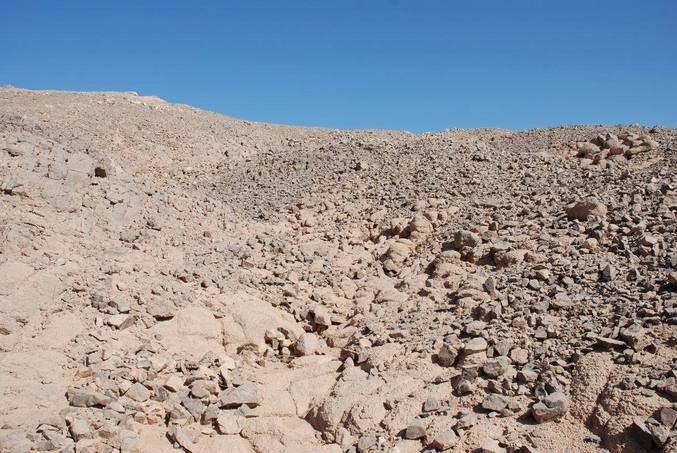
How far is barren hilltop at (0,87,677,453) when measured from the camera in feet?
16.6

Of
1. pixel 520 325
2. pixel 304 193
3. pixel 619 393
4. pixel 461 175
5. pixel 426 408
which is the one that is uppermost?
pixel 461 175

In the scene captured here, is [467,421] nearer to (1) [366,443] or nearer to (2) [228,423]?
(1) [366,443]

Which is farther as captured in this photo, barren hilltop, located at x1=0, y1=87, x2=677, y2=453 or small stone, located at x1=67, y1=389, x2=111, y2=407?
small stone, located at x1=67, y1=389, x2=111, y2=407

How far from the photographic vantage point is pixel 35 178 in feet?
23.6

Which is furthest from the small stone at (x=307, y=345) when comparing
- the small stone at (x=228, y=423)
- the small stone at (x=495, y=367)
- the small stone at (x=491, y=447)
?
the small stone at (x=491, y=447)

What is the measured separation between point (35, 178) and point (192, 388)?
3506 millimetres

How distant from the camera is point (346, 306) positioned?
768cm

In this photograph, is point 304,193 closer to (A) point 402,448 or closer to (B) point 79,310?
(B) point 79,310

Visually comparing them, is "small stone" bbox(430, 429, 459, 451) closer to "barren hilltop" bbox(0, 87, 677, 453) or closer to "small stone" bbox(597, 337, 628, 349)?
"barren hilltop" bbox(0, 87, 677, 453)

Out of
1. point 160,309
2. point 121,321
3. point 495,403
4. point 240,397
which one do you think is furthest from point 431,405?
point 121,321

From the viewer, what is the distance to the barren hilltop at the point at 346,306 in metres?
5.05

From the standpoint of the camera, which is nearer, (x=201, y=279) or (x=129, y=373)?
(x=129, y=373)

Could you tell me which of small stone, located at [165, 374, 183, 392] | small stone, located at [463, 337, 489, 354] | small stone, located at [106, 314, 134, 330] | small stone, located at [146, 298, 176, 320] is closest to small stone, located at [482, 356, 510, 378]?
small stone, located at [463, 337, 489, 354]

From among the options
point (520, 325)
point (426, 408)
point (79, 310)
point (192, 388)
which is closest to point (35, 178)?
point (79, 310)
